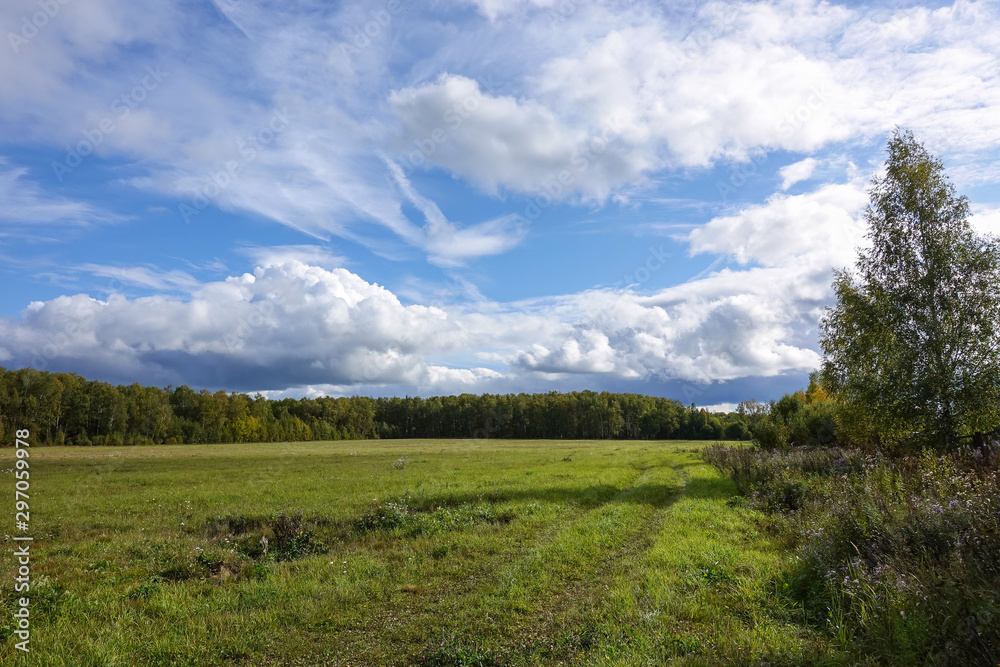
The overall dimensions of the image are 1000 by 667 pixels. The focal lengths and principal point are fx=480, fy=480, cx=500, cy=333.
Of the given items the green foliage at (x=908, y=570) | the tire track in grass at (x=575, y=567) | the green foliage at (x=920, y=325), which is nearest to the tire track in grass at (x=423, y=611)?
the tire track in grass at (x=575, y=567)

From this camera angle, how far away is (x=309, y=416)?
163 m

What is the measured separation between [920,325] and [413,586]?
2441cm

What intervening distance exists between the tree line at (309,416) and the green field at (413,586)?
101043 mm

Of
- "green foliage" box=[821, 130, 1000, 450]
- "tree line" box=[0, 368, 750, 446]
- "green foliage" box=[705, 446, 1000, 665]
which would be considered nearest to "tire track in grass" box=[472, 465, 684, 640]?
"green foliage" box=[705, 446, 1000, 665]

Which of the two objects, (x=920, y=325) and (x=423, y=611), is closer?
(x=423, y=611)

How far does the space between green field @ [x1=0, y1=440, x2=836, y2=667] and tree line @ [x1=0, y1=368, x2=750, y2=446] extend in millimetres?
101043

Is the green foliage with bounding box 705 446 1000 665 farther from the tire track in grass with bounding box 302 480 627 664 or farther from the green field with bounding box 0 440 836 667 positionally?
the tire track in grass with bounding box 302 480 627 664

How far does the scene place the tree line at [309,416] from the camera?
99.2 m

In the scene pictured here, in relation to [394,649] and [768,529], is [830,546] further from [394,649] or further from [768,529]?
A: [394,649]

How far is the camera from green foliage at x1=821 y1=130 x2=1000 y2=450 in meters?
20.4

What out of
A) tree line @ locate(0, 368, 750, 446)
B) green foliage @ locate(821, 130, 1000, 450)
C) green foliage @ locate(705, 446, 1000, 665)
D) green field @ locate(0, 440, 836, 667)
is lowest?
tree line @ locate(0, 368, 750, 446)

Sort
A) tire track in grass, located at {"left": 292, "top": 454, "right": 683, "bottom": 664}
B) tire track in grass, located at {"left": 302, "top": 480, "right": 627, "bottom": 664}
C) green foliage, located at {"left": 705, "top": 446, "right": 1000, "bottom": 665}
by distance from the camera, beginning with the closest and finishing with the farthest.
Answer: green foliage, located at {"left": 705, "top": 446, "right": 1000, "bottom": 665} < tire track in grass, located at {"left": 302, "top": 480, "right": 627, "bottom": 664} < tire track in grass, located at {"left": 292, "top": 454, "right": 683, "bottom": 664}

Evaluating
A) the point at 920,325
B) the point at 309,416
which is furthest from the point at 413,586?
the point at 309,416

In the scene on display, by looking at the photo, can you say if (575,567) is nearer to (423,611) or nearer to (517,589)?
(517,589)
